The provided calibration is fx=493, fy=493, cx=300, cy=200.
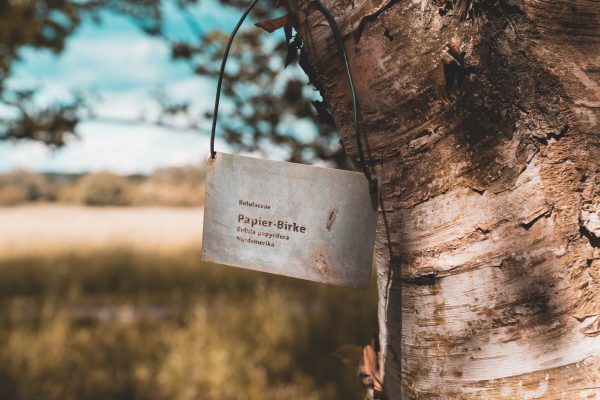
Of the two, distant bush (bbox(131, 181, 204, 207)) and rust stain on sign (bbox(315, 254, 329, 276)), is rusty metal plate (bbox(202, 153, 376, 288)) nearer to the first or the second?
rust stain on sign (bbox(315, 254, 329, 276))

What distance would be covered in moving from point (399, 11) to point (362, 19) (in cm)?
6

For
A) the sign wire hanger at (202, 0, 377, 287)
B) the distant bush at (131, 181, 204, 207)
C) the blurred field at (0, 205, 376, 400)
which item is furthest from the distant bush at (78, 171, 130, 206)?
the sign wire hanger at (202, 0, 377, 287)

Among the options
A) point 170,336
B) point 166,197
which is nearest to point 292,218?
point 170,336

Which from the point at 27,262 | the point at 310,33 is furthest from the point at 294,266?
the point at 27,262

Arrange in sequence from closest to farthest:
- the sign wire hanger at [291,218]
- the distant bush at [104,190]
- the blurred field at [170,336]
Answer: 1. the sign wire hanger at [291,218]
2. the blurred field at [170,336]
3. the distant bush at [104,190]

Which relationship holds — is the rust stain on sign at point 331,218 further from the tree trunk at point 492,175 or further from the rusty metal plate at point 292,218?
the tree trunk at point 492,175

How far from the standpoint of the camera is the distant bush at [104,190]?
22469mm

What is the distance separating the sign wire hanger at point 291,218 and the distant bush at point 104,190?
74.5ft

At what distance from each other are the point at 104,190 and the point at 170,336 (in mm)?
20486

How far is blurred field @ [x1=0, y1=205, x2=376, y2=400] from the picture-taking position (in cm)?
348

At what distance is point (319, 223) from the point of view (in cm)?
88

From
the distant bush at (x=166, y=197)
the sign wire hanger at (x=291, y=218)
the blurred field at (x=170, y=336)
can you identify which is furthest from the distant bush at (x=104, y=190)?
the sign wire hanger at (x=291, y=218)

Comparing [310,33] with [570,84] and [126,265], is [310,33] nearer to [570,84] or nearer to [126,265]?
[570,84]

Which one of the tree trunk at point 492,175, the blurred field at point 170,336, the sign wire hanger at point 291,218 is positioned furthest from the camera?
the blurred field at point 170,336
